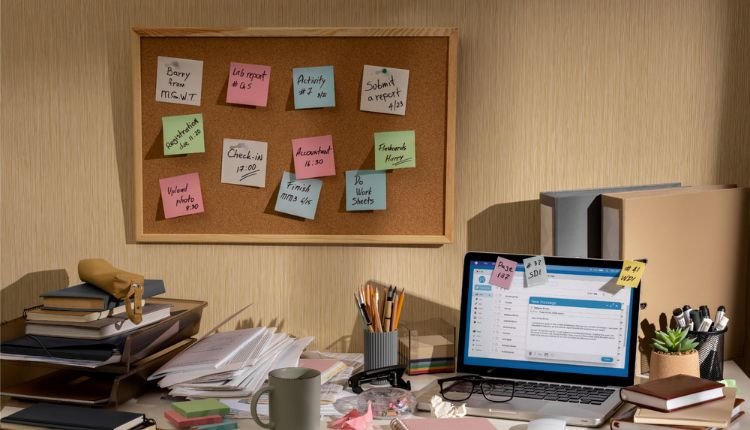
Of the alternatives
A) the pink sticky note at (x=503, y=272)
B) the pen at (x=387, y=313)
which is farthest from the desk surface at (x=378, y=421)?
the pink sticky note at (x=503, y=272)

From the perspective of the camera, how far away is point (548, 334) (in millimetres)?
1573

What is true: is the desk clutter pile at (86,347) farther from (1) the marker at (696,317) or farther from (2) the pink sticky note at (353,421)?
(1) the marker at (696,317)

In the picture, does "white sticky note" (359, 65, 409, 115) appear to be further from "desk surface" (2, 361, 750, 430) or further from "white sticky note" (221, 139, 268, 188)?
"desk surface" (2, 361, 750, 430)

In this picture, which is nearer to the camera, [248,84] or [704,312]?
[704,312]

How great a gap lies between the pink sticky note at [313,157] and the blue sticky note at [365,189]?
1.9 inches

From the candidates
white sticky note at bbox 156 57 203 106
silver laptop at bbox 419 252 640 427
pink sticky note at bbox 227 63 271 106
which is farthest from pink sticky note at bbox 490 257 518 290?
white sticky note at bbox 156 57 203 106

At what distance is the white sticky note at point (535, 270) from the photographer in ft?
5.17

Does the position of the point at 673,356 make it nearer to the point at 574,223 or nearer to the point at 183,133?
the point at 574,223

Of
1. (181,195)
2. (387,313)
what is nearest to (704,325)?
(387,313)

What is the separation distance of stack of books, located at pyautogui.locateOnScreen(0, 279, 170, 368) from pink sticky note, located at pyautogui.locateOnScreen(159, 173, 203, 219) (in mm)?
A: 347

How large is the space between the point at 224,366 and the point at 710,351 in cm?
92

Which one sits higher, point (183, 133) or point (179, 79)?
point (179, 79)

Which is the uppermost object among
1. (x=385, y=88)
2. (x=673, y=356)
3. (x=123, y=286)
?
(x=385, y=88)

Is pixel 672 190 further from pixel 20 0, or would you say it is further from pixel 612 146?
pixel 20 0
